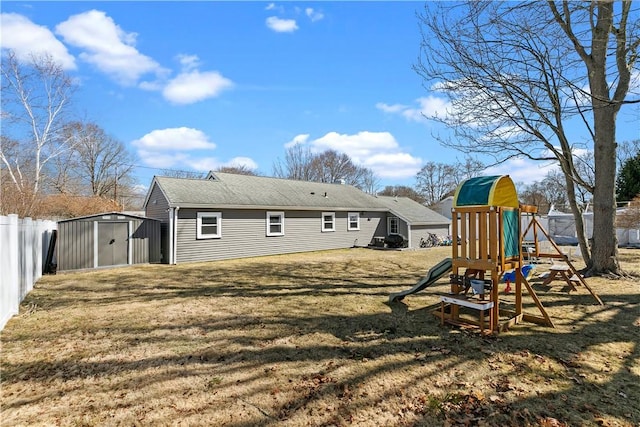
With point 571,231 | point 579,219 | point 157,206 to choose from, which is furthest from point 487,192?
point 571,231

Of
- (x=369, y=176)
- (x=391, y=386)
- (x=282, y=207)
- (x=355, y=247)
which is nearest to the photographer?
(x=391, y=386)

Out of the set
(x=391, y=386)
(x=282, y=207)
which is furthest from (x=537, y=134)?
(x=282, y=207)

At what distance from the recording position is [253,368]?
3.83 m

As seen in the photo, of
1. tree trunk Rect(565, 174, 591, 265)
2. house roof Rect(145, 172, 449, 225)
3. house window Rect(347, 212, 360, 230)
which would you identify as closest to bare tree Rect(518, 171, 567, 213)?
house roof Rect(145, 172, 449, 225)

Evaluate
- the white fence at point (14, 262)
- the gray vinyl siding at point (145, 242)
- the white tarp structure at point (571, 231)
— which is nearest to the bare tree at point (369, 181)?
the white tarp structure at point (571, 231)

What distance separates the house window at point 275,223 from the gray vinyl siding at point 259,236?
8.7 inches

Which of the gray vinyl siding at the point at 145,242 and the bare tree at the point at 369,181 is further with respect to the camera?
the bare tree at the point at 369,181

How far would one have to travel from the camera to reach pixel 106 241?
11.8 metres

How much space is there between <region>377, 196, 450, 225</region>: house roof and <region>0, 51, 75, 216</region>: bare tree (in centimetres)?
2324

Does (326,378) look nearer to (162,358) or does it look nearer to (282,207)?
(162,358)

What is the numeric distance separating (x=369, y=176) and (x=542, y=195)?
82.4ft

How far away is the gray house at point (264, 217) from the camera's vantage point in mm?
13883

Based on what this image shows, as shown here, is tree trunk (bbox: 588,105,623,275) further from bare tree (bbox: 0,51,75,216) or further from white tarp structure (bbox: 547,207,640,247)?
bare tree (bbox: 0,51,75,216)

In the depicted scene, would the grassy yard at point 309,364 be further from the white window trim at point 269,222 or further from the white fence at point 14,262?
the white window trim at point 269,222
